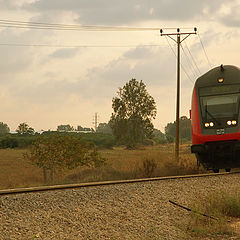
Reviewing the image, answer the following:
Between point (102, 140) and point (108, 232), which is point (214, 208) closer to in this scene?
point (108, 232)

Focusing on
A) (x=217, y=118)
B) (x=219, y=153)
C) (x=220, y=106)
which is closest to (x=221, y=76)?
(x=220, y=106)

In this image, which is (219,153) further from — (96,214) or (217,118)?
(96,214)

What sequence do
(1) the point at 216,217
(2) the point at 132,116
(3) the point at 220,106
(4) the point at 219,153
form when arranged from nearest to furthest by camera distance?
1. (1) the point at 216,217
2. (4) the point at 219,153
3. (3) the point at 220,106
4. (2) the point at 132,116

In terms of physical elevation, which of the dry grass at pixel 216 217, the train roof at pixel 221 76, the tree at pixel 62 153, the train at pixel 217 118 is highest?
the train roof at pixel 221 76

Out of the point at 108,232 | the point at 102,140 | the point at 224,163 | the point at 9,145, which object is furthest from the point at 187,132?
the point at 108,232

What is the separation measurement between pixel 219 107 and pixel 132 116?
4986 cm

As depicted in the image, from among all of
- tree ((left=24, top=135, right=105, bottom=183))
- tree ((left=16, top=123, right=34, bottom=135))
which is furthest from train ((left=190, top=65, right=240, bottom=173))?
tree ((left=16, top=123, right=34, bottom=135))

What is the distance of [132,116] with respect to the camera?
64.2m

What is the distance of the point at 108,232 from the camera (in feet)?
22.0

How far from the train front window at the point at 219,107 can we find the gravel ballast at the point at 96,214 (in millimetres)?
4484

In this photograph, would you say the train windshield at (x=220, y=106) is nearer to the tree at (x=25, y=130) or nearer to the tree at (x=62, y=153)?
the tree at (x=62, y=153)

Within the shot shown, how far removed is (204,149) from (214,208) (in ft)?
18.0

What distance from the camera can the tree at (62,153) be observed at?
2266 centimetres

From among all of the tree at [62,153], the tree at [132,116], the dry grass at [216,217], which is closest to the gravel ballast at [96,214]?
the dry grass at [216,217]
